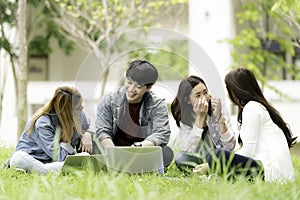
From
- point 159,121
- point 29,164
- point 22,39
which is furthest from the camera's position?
point 22,39

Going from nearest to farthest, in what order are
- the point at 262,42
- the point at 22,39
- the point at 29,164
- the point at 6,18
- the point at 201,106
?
the point at 201,106
the point at 29,164
the point at 22,39
the point at 6,18
the point at 262,42

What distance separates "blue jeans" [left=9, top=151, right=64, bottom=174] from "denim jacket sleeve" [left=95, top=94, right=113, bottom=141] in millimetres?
517

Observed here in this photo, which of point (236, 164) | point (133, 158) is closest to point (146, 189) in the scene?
point (133, 158)

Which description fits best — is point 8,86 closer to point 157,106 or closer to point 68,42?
point 68,42

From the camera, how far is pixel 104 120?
16.6ft

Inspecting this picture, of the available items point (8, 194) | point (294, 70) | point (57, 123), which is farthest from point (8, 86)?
point (8, 194)

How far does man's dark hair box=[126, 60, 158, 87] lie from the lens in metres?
4.76

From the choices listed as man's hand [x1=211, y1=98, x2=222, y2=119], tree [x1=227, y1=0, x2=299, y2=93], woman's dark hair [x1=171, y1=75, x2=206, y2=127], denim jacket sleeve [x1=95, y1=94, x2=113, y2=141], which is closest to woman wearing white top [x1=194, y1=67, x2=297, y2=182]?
man's hand [x1=211, y1=98, x2=222, y2=119]

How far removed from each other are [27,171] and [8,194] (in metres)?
1.64

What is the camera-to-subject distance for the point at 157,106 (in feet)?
16.6

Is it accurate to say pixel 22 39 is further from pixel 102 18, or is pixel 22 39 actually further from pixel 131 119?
pixel 131 119

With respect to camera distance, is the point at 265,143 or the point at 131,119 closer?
the point at 265,143

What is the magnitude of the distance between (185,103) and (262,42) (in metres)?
10.0

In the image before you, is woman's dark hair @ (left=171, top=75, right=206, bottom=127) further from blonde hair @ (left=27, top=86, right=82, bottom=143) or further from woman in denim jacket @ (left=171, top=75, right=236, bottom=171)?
blonde hair @ (left=27, top=86, right=82, bottom=143)
